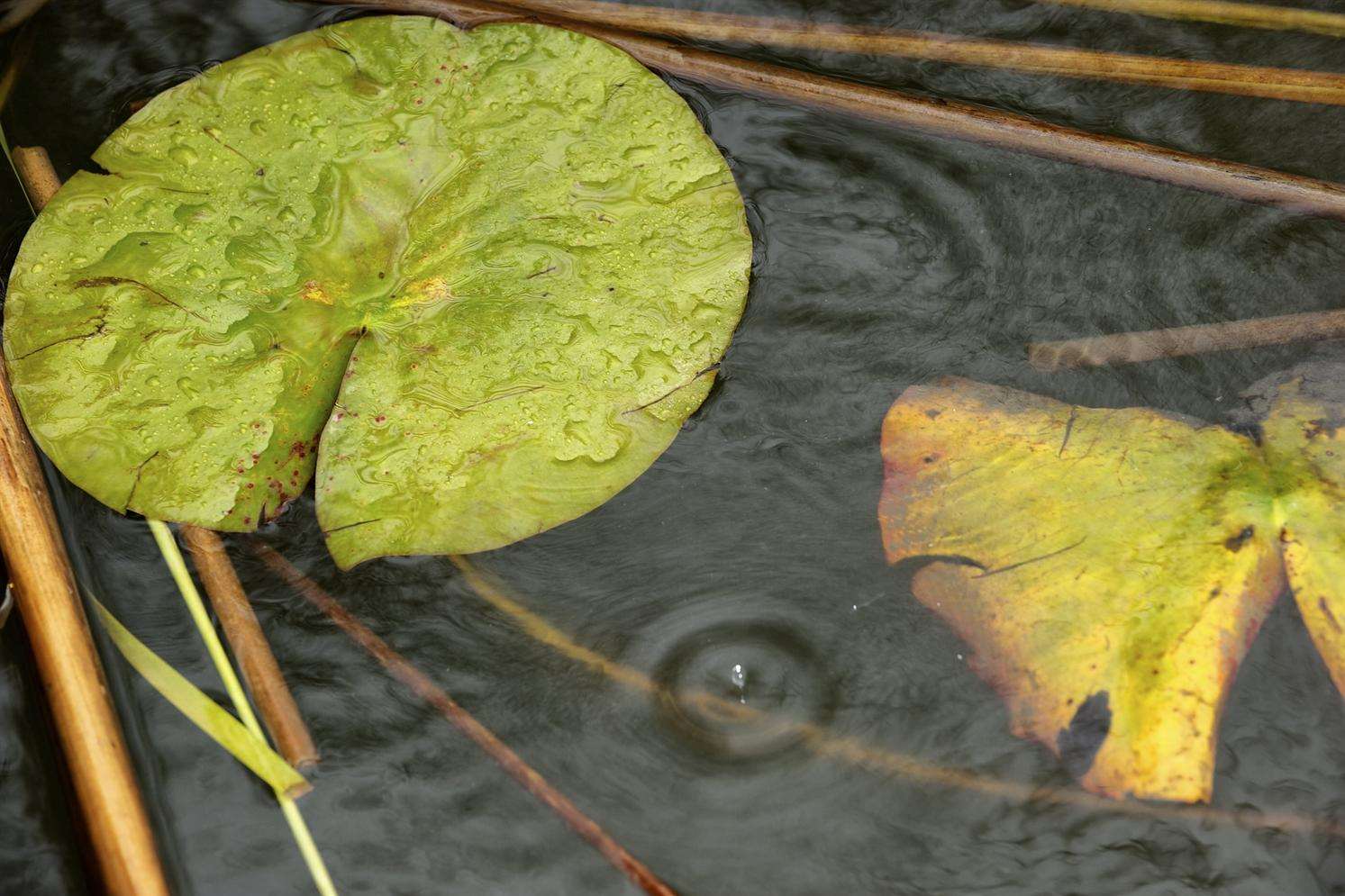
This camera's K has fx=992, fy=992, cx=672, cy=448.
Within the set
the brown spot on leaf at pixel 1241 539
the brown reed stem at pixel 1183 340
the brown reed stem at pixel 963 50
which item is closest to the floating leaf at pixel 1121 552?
the brown spot on leaf at pixel 1241 539

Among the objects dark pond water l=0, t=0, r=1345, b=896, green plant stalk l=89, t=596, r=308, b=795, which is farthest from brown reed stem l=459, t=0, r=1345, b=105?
green plant stalk l=89, t=596, r=308, b=795

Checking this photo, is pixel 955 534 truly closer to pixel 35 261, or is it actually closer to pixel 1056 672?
pixel 1056 672

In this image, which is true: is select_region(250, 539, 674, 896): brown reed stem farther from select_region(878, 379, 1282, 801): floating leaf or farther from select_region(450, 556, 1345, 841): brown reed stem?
select_region(878, 379, 1282, 801): floating leaf

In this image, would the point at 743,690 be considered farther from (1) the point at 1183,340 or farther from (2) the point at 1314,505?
(1) the point at 1183,340

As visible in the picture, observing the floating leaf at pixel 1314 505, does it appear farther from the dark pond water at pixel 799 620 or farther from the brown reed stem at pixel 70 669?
the brown reed stem at pixel 70 669

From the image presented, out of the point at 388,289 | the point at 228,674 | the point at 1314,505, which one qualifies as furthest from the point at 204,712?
the point at 1314,505

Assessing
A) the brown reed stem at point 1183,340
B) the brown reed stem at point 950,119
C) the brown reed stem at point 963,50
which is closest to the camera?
the brown reed stem at point 1183,340

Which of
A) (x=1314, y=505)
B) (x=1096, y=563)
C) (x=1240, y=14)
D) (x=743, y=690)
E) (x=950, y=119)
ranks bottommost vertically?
(x=743, y=690)
